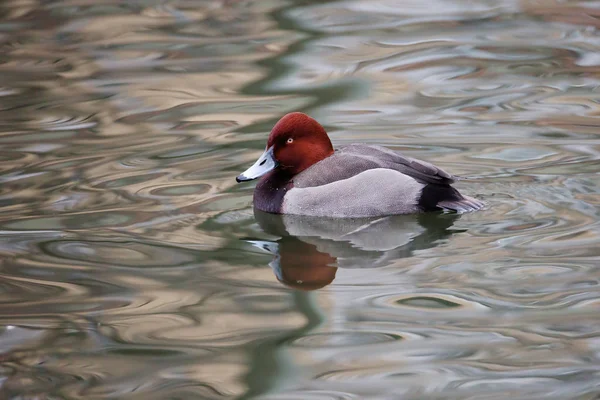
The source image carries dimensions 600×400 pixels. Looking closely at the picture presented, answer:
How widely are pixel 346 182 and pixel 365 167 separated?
0.15 metres

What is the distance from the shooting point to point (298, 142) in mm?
6934

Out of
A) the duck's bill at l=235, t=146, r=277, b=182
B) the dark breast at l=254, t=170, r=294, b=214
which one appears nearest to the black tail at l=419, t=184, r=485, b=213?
the dark breast at l=254, t=170, r=294, b=214

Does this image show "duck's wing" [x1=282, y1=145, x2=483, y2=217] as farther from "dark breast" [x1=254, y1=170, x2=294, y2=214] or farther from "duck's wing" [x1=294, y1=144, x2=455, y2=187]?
"dark breast" [x1=254, y1=170, x2=294, y2=214]

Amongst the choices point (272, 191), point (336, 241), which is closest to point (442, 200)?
point (336, 241)

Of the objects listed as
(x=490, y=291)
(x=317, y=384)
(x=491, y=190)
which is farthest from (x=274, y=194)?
(x=317, y=384)

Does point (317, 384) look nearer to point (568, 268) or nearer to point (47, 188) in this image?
point (568, 268)

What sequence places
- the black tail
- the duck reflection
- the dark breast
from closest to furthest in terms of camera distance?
the duck reflection → the black tail → the dark breast

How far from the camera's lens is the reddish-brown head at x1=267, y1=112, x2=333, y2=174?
273 inches

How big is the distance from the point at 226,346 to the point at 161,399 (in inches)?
21.2

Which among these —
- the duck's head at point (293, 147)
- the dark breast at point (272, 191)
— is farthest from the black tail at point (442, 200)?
the dark breast at point (272, 191)

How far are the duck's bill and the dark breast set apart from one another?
0.11m

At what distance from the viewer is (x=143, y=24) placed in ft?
42.4

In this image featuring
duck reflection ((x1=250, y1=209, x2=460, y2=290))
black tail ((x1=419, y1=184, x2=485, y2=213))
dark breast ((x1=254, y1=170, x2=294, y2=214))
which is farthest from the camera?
dark breast ((x1=254, y1=170, x2=294, y2=214))

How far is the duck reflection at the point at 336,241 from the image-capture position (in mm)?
5875
